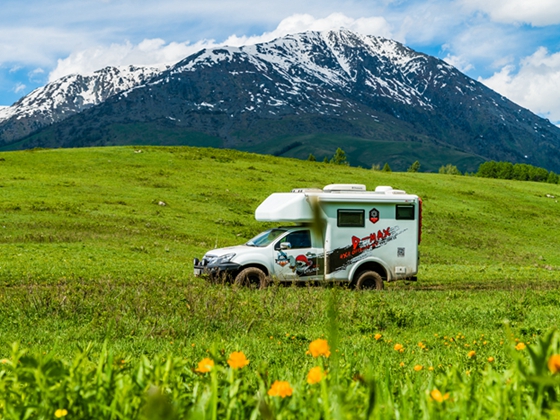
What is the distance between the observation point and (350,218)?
777 inches

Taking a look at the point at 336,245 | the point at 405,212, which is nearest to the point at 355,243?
the point at 336,245

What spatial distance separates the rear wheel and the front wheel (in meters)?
3.37

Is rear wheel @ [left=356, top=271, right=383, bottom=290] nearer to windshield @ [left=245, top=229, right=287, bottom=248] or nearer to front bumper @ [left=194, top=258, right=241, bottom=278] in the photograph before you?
windshield @ [left=245, top=229, right=287, bottom=248]

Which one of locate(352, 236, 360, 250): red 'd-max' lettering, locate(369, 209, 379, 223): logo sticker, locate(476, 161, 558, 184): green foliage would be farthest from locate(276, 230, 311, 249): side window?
locate(476, 161, 558, 184): green foliage

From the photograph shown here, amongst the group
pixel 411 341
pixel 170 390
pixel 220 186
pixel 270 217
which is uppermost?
pixel 220 186

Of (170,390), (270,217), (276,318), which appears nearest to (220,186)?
(270,217)

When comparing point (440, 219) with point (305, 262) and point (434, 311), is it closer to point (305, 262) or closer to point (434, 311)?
point (305, 262)

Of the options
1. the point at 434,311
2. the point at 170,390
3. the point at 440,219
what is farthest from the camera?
the point at 440,219

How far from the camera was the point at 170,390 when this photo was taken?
3.30 meters

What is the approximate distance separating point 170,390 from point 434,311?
1086 centimetres

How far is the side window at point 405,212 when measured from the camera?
20.4 m

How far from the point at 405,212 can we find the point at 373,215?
1.34 m

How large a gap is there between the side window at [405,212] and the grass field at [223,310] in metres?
2.68

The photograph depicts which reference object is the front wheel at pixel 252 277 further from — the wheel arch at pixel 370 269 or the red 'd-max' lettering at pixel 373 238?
the red 'd-max' lettering at pixel 373 238
